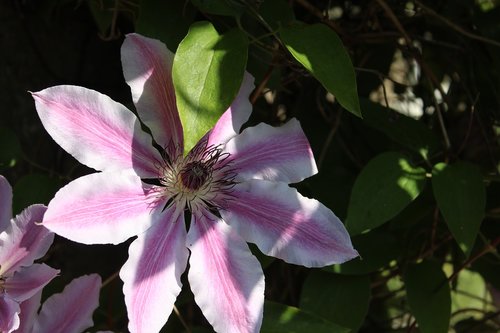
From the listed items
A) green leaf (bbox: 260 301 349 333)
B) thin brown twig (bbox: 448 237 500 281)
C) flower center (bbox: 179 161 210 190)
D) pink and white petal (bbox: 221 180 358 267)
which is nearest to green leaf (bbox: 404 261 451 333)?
thin brown twig (bbox: 448 237 500 281)

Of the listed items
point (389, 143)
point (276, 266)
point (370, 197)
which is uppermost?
point (370, 197)

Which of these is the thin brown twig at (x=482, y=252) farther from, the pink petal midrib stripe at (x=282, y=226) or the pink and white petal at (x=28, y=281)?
the pink and white petal at (x=28, y=281)

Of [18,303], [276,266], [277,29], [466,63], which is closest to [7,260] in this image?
[18,303]

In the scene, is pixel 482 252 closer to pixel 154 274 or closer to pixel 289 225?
pixel 289 225

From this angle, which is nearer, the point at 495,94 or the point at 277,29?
the point at 277,29

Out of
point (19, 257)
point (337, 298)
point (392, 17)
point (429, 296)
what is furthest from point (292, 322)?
point (392, 17)

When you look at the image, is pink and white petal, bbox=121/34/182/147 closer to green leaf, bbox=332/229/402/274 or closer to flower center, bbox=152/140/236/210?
flower center, bbox=152/140/236/210

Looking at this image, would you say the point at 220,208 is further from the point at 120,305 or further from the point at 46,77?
the point at 46,77
